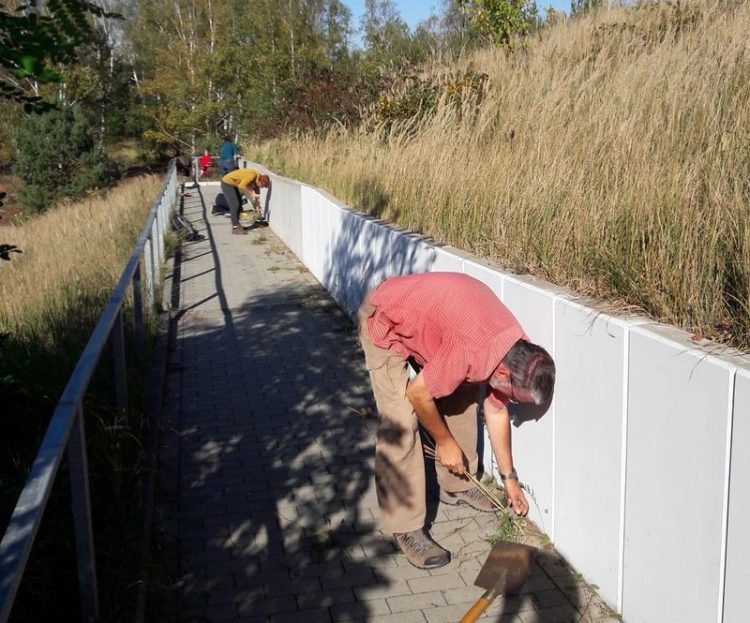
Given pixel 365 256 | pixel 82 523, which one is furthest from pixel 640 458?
pixel 365 256

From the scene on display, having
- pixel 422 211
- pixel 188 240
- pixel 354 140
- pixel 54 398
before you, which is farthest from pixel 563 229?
pixel 188 240

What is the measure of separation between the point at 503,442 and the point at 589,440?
0.54 meters

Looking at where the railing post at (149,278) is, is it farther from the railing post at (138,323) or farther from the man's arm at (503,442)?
the man's arm at (503,442)

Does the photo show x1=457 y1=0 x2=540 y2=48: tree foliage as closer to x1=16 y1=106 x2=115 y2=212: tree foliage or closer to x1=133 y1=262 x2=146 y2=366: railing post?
x1=133 y1=262 x2=146 y2=366: railing post

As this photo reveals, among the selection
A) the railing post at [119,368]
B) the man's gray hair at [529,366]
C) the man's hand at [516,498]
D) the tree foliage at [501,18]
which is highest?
the tree foliage at [501,18]

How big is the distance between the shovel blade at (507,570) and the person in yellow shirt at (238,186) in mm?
13916

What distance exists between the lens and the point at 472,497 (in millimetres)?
4855

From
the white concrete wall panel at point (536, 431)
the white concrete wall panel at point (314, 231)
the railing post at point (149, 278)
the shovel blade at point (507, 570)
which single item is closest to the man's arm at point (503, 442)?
the white concrete wall panel at point (536, 431)

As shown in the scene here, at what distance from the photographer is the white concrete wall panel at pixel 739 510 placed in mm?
2695

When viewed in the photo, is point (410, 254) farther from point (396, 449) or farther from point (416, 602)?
point (416, 602)

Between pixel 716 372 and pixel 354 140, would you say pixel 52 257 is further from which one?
pixel 716 372

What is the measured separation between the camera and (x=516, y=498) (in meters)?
4.24

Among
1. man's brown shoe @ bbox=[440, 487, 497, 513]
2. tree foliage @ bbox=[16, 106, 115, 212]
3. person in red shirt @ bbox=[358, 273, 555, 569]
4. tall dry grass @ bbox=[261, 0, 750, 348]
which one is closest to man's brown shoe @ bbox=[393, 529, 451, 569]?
person in red shirt @ bbox=[358, 273, 555, 569]

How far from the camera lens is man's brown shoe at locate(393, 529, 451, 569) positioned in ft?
14.0
